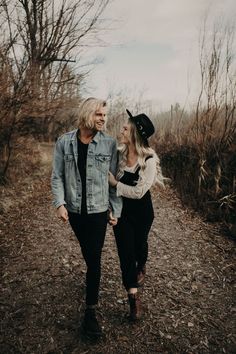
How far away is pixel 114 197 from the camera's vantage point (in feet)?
10.2

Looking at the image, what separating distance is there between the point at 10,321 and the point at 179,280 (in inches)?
88.4

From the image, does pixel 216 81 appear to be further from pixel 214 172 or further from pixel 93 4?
pixel 93 4

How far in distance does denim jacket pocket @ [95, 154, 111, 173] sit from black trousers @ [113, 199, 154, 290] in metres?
0.53

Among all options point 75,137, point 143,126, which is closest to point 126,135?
point 143,126

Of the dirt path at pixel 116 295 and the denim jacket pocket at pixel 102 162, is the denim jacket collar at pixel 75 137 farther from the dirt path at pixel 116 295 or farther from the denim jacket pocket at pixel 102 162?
the dirt path at pixel 116 295

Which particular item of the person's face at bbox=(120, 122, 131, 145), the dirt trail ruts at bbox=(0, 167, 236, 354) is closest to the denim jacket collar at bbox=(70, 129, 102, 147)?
the person's face at bbox=(120, 122, 131, 145)

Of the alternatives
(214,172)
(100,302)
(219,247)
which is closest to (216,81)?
(214,172)

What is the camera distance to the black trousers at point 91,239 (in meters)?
2.86

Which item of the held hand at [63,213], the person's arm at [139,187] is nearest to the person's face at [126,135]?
the person's arm at [139,187]

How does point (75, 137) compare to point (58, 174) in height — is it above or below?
above

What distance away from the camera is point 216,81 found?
699 cm

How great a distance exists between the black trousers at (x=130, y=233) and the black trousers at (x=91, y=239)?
271 mm

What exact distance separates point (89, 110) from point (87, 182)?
0.65 meters

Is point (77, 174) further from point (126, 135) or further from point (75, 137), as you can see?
point (126, 135)
